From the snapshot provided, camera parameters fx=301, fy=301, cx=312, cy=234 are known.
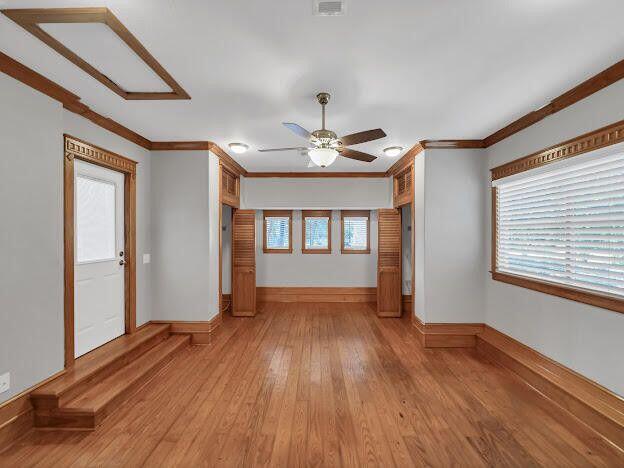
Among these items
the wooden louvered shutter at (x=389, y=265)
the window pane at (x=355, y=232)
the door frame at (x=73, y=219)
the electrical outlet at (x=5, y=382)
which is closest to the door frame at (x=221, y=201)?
the door frame at (x=73, y=219)

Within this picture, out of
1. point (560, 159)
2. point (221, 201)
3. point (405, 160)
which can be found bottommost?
point (221, 201)

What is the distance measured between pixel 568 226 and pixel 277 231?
4845mm

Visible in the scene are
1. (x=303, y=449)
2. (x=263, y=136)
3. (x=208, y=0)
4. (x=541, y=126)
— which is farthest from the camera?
(x=263, y=136)

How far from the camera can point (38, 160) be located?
2.41 metres

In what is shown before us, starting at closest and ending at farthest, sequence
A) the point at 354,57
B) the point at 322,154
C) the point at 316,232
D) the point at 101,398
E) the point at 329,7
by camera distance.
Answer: the point at 329,7 → the point at 354,57 → the point at 101,398 → the point at 322,154 → the point at 316,232

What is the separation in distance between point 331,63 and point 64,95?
92.0 inches

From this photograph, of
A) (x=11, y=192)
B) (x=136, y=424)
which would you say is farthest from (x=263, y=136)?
(x=136, y=424)

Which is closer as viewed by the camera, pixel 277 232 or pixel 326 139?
pixel 326 139

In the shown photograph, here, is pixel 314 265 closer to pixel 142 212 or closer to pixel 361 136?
pixel 142 212

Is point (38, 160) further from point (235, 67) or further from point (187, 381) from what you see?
point (187, 381)

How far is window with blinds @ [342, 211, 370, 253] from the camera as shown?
21.0 feet

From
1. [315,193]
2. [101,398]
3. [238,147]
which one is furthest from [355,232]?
[101,398]

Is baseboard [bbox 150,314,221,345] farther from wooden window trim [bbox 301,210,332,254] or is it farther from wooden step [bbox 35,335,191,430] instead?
wooden window trim [bbox 301,210,332,254]

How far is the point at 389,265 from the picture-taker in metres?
5.43
